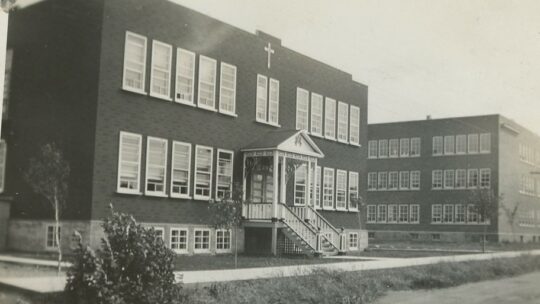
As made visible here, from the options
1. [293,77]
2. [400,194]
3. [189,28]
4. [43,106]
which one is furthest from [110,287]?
[400,194]

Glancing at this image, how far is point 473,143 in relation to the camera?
57344mm

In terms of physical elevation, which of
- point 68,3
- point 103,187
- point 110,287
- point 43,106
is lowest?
point 110,287

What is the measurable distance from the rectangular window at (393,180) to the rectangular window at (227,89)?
1453 inches

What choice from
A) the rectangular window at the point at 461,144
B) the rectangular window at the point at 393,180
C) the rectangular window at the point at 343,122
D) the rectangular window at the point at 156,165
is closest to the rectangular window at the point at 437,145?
the rectangular window at the point at 461,144

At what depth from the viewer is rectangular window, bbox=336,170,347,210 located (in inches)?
1351

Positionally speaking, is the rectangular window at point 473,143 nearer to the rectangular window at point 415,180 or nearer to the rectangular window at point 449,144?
the rectangular window at point 449,144

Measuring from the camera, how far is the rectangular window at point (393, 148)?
2435 inches

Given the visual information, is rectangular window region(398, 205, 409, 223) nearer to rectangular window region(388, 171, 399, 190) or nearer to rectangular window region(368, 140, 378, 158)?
rectangular window region(388, 171, 399, 190)

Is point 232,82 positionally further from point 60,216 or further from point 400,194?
point 400,194

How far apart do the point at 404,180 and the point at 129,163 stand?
42.3 metres

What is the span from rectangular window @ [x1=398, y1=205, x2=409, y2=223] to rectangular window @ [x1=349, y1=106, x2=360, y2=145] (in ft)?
84.3

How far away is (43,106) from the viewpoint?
22922 millimetres

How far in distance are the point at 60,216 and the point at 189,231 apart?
17.0ft

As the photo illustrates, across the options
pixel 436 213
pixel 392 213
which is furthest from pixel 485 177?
pixel 392 213
